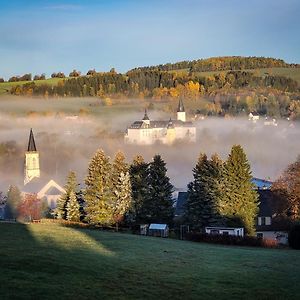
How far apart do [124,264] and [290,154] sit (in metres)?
135

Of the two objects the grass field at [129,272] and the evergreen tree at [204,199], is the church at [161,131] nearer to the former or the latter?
the evergreen tree at [204,199]

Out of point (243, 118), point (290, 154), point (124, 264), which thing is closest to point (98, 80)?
point (243, 118)

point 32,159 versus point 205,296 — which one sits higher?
point 32,159

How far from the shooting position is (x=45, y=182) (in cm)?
9962

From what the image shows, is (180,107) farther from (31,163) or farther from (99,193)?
(99,193)

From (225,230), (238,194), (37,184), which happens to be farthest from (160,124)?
(225,230)

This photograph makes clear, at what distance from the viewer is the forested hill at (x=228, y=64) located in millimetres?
179125

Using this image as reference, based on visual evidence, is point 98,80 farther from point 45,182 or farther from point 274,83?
point 45,182

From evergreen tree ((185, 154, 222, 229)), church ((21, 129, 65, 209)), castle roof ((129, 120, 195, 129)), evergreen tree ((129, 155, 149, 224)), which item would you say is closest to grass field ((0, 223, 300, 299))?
evergreen tree ((185, 154, 222, 229))

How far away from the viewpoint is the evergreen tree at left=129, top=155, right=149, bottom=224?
161 ft

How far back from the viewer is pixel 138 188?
50000 mm

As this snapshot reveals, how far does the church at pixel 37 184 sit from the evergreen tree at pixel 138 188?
123ft

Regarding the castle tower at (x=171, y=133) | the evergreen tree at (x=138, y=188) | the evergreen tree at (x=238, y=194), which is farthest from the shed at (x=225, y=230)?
the castle tower at (x=171, y=133)

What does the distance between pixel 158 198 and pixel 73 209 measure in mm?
8223
